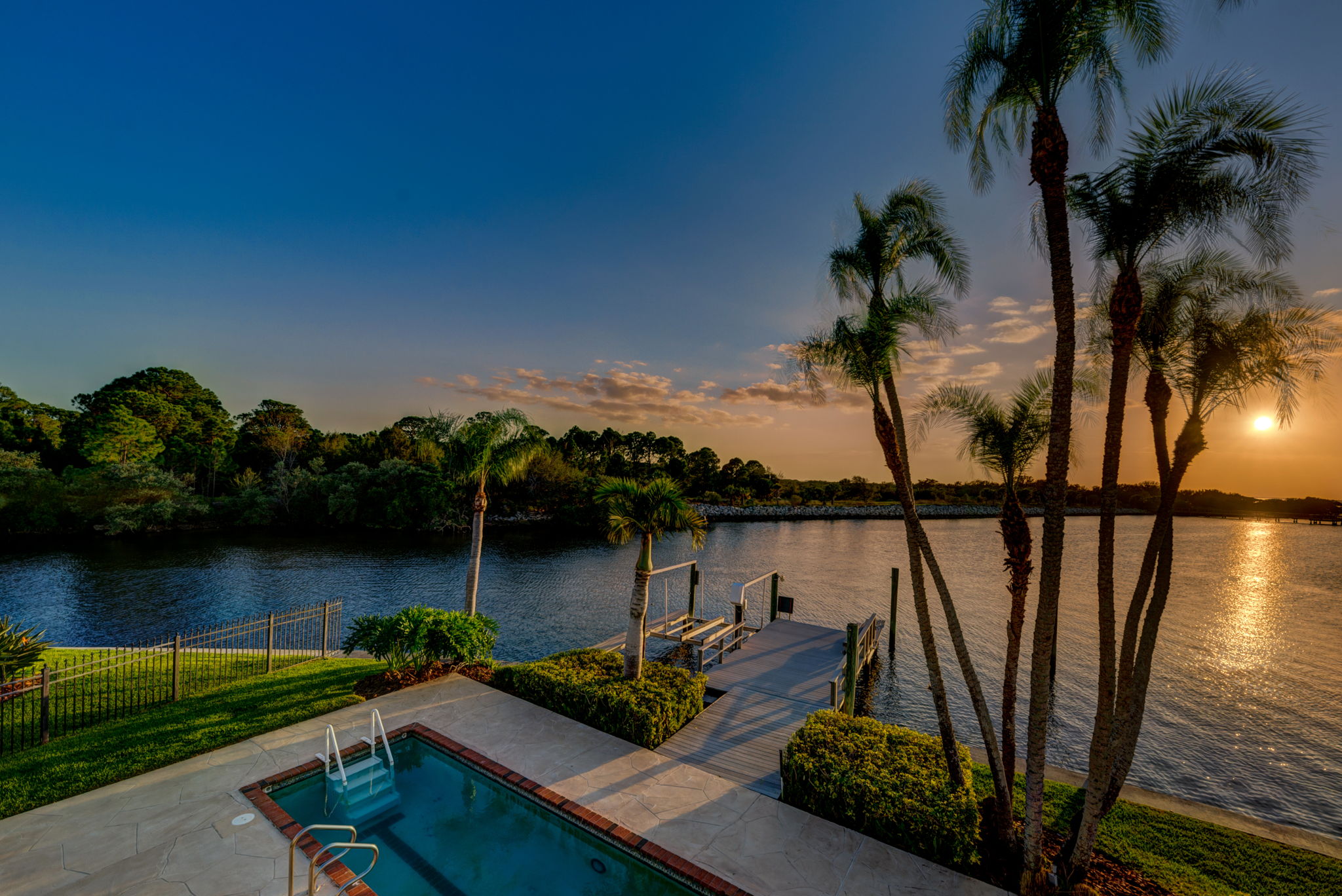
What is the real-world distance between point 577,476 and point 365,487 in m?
18.6

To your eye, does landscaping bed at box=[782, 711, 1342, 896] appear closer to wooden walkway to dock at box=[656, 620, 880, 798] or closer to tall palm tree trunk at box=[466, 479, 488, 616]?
wooden walkway to dock at box=[656, 620, 880, 798]

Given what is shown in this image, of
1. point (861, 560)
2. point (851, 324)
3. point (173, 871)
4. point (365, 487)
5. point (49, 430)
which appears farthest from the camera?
point (49, 430)

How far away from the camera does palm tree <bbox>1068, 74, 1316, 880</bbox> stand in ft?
18.0

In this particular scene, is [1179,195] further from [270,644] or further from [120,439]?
[120,439]

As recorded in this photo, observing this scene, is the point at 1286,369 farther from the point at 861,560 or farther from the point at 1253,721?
the point at 861,560

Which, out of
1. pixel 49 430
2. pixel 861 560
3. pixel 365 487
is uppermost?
pixel 49 430

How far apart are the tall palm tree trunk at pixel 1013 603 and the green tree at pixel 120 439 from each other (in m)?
66.8

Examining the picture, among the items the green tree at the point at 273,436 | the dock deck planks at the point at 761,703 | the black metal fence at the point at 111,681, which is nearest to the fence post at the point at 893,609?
the dock deck planks at the point at 761,703

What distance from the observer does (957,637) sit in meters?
7.02

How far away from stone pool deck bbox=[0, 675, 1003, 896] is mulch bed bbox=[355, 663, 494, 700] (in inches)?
62.6

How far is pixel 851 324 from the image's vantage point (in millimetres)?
7379

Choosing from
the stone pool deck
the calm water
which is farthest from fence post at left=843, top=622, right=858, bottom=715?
the stone pool deck

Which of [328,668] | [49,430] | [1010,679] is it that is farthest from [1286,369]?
[49,430]

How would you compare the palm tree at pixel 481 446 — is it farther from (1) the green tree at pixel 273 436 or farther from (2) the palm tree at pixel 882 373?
(1) the green tree at pixel 273 436
